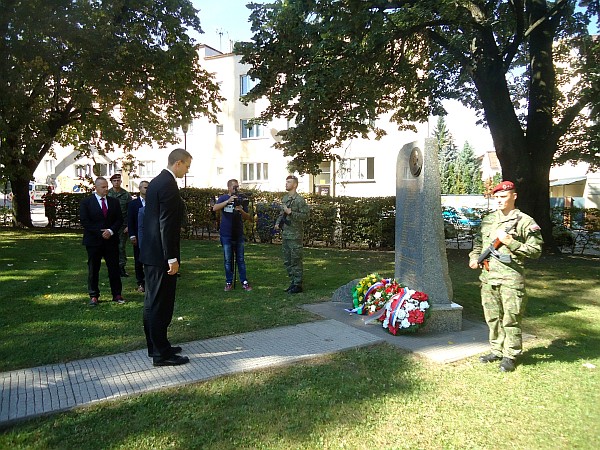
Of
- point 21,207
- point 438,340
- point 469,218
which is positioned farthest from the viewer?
point 21,207

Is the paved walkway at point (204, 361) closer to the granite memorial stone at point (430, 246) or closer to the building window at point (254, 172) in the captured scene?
the granite memorial stone at point (430, 246)

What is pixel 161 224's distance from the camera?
439 cm

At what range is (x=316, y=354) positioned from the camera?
16.1 feet

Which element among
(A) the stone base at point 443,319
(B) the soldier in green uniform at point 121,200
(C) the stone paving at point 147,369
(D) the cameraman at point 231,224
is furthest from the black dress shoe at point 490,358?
(B) the soldier in green uniform at point 121,200

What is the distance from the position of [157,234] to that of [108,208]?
322 centimetres

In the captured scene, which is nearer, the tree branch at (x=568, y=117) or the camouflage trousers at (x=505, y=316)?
the camouflage trousers at (x=505, y=316)

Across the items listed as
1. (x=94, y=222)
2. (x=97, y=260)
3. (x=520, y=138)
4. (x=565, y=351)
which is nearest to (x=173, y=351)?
(x=97, y=260)

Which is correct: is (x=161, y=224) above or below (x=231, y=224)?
above

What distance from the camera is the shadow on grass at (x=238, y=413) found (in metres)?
3.22

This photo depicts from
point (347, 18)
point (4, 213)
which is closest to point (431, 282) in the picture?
point (347, 18)

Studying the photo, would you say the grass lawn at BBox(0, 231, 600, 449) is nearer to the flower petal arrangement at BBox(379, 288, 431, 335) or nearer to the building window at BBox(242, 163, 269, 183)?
the flower petal arrangement at BBox(379, 288, 431, 335)

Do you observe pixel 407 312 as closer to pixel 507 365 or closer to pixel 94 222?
pixel 507 365

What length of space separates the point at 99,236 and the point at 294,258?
3.17 metres

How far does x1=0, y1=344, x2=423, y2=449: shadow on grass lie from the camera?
3.22 metres
